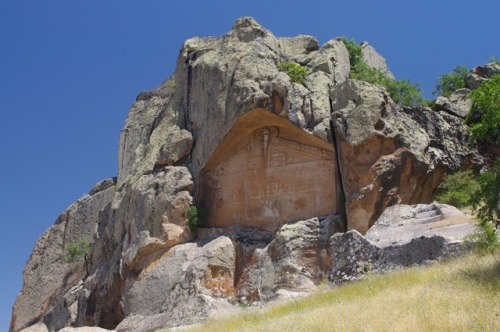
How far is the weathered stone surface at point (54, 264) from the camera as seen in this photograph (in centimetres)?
3434

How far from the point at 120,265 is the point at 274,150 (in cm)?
796

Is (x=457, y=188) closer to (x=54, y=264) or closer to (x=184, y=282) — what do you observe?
(x=184, y=282)

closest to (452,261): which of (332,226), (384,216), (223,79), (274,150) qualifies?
(384,216)

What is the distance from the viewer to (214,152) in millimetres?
26578

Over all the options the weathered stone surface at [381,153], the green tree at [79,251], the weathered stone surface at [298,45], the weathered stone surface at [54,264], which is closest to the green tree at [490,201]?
the weathered stone surface at [381,153]

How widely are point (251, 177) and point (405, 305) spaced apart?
581 inches

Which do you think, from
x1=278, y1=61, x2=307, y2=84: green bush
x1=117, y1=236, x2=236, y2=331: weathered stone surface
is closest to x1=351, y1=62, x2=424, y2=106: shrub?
x1=278, y1=61, x2=307, y2=84: green bush

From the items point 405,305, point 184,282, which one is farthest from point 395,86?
point 405,305

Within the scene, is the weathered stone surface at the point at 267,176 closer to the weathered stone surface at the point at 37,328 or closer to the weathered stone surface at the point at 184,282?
the weathered stone surface at the point at 184,282

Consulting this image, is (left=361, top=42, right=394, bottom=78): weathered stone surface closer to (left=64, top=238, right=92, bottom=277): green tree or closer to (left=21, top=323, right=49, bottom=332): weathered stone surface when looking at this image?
(left=64, top=238, right=92, bottom=277): green tree

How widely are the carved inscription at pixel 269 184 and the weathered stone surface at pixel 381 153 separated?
1229mm

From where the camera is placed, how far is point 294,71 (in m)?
27.0

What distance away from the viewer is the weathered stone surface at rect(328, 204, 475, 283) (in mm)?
16312

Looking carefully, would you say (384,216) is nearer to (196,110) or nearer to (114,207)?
(196,110)
